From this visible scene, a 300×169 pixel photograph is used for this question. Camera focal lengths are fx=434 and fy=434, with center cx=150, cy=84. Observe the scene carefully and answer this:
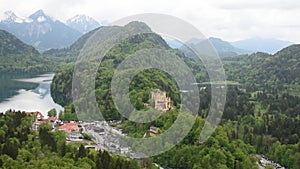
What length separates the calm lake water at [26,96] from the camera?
2239 inches

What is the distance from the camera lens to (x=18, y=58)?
131 meters

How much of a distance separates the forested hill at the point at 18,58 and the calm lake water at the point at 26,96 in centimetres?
3057

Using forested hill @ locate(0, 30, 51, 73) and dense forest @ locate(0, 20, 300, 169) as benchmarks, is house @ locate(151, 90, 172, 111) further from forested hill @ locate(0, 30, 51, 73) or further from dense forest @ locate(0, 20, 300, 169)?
forested hill @ locate(0, 30, 51, 73)

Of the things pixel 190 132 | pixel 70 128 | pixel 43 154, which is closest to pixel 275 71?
pixel 190 132

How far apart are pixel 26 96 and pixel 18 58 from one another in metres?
67.6

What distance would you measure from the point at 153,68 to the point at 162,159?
32.6 meters

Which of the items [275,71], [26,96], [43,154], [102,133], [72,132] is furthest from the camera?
[275,71]

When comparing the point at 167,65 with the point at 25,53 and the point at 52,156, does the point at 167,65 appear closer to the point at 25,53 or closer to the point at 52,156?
the point at 52,156

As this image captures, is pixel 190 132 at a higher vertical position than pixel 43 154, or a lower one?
higher

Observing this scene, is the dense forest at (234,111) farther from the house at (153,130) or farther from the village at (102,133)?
the village at (102,133)

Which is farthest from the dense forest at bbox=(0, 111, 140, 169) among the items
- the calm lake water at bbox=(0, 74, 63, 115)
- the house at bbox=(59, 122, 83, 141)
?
the calm lake water at bbox=(0, 74, 63, 115)

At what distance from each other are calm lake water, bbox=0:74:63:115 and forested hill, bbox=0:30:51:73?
1204 inches

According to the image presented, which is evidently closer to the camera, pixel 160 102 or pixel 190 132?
pixel 190 132

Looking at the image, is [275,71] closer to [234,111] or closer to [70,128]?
[234,111]
